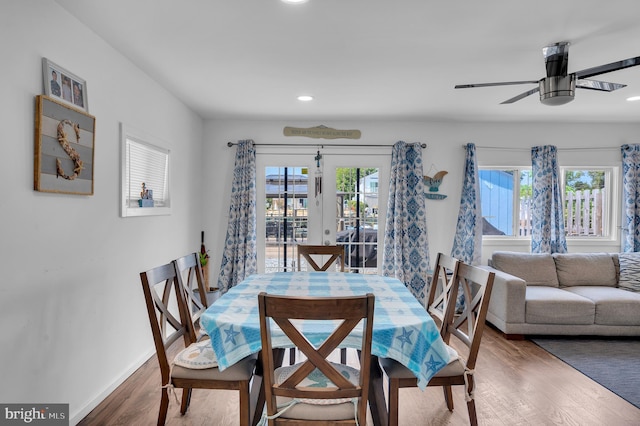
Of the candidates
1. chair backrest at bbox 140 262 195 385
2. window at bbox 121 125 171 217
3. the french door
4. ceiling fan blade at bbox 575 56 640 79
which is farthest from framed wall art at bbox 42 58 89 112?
ceiling fan blade at bbox 575 56 640 79

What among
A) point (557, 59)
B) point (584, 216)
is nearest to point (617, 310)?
point (584, 216)

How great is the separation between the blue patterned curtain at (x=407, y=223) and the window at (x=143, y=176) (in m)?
2.55

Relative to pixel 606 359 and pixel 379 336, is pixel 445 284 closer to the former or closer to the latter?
pixel 379 336

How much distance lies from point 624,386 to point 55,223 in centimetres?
390

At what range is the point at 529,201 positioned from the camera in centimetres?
492

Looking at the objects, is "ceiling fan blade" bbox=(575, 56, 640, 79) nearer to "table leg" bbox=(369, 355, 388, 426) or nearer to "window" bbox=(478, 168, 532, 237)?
"table leg" bbox=(369, 355, 388, 426)

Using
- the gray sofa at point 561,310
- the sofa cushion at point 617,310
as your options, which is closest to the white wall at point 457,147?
the gray sofa at point 561,310

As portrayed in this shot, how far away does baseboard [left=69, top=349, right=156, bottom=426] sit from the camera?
222cm

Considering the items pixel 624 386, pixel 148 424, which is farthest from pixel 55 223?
pixel 624 386

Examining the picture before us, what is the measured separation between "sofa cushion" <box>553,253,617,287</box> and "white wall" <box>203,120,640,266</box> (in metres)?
0.55

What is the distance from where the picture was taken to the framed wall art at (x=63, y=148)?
74.7 inches

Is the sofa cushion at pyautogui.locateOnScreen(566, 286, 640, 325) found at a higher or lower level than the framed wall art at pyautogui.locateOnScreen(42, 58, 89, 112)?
lower

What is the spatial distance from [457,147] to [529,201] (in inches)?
46.9

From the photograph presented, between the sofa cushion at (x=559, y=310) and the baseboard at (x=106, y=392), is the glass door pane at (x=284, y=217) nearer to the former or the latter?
the baseboard at (x=106, y=392)
